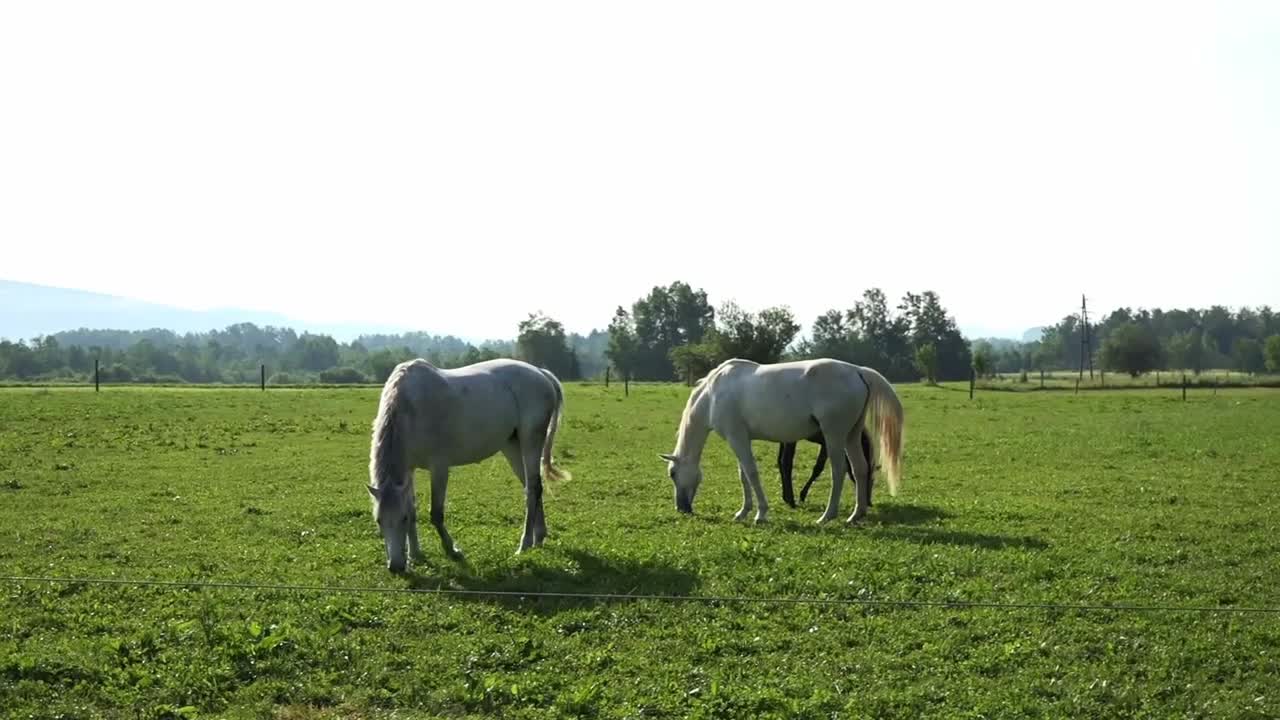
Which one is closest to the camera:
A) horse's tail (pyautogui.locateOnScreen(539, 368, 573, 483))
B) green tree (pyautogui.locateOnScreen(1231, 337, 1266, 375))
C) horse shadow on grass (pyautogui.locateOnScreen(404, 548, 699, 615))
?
horse shadow on grass (pyautogui.locateOnScreen(404, 548, 699, 615))

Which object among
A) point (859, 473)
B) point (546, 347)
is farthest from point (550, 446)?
point (546, 347)

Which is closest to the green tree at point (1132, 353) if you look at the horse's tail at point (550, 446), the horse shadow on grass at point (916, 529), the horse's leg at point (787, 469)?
the horse's leg at point (787, 469)

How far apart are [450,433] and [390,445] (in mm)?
849

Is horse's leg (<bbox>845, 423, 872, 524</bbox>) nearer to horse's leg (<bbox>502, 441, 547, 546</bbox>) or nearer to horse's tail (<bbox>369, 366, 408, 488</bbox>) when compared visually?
horse's leg (<bbox>502, 441, 547, 546</bbox>)

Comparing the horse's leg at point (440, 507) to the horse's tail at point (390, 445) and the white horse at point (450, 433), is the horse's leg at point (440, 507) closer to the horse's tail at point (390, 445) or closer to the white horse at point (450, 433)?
the white horse at point (450, 433)

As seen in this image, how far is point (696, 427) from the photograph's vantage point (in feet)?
49.6

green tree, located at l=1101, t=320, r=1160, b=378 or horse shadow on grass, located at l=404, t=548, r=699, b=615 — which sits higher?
green tree, located at l=1101, t=320, r=1160, b=378

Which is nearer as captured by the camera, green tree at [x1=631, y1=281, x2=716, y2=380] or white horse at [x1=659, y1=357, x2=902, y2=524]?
white horse at [x1=659, y1=357, x2=902, y2=524]

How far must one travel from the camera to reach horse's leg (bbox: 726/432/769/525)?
13.8 meters

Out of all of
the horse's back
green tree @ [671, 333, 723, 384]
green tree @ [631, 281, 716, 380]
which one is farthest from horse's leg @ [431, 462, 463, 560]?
green tree @ [631, 281, 716, 380]

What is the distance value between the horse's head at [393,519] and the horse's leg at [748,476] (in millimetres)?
5007

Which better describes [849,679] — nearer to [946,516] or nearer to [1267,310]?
[946,516]

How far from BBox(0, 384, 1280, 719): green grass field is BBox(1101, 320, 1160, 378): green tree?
261 feet

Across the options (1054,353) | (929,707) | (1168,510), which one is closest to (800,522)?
(1168,510)
